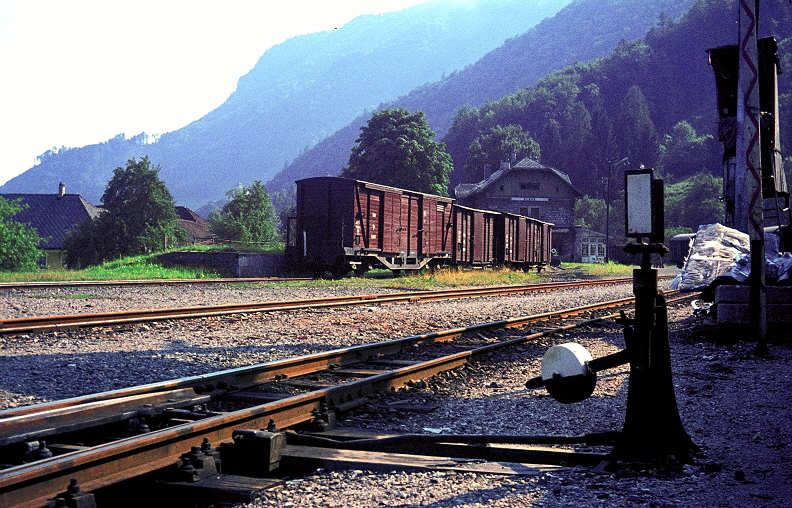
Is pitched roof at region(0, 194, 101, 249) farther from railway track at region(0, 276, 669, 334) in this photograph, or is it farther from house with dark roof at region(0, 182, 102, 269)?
railway track at region(0, 276, 669, 334)

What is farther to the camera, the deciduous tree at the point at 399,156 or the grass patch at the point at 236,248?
the deciduous tree at the point at 399,156

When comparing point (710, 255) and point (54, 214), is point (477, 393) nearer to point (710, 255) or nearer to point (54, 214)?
point (710, 255)

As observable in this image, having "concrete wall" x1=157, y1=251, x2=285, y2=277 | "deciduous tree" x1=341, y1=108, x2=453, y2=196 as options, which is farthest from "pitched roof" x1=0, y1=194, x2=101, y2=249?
"concrete wall" x1=157, y1=251, x2=285, y2=277

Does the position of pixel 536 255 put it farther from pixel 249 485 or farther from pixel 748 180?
pixel 249 485

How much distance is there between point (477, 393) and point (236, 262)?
18.9m

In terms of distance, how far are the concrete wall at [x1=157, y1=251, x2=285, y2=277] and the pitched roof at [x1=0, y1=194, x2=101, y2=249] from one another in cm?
4019

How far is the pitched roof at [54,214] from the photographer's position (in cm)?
6028

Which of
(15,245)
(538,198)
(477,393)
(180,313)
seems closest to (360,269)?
(180,313)

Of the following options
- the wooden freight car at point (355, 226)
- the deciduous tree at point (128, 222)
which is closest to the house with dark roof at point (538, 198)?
the deciduous tree at point (128, 222)

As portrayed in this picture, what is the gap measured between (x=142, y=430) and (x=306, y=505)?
120 cm

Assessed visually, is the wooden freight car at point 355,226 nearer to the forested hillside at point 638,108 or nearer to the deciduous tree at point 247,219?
the deciduous tree at point 247,219

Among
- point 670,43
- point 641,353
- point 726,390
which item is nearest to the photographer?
point 641,353

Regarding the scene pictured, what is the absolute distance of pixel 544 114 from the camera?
390 feet

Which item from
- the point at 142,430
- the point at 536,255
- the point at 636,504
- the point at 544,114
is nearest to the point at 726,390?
the point at 636,504
